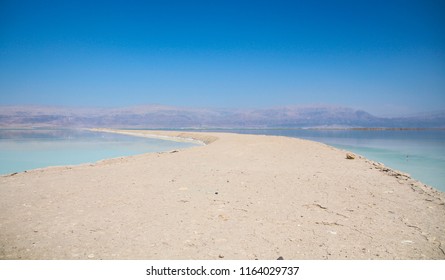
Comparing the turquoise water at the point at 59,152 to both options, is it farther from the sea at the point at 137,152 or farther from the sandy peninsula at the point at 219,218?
the sandy peninsula at the point at 219,218

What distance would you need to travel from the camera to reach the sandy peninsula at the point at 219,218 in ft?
11.0

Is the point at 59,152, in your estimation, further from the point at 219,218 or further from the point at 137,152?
the point at 219,218

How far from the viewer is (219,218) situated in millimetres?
4469

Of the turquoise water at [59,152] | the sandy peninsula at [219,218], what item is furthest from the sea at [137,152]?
the sandy peninsula at [219,218]

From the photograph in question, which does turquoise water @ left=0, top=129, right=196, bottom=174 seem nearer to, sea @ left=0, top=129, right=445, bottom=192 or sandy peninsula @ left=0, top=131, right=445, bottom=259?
sea @ left=0, top=129, right=445, bottom=192

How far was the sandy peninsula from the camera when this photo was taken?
3357 mm

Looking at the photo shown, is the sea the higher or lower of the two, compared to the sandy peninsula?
lower

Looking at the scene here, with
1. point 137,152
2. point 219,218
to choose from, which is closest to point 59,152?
point 137,152

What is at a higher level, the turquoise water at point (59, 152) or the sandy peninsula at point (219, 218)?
the sandy peninsula at point (219, 218)

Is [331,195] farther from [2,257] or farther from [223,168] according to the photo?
[2,257]

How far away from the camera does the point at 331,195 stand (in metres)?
5.95

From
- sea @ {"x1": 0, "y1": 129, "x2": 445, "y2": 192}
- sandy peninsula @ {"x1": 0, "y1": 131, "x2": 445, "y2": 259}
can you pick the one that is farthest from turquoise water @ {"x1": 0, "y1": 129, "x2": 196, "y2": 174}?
sandy peninsula @ {"x1": 0, "y1": 131, "x2": 445, "y2": 259}

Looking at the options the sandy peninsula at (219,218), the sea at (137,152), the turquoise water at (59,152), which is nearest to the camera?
the sandy peninsula at (219,218)

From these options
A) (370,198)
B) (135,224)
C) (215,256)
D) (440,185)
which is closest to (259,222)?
(215,256)
